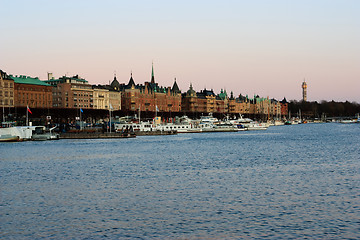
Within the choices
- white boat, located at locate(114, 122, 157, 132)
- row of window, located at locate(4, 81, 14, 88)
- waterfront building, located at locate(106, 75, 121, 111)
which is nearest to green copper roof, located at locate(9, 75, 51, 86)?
row of window, located at locate(4, 81, 14, 88)

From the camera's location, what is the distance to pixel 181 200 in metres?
28.1

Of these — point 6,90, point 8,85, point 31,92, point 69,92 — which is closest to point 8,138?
point 6,90

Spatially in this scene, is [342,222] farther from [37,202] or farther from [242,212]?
[37,202]

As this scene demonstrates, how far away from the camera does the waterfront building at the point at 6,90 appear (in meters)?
135

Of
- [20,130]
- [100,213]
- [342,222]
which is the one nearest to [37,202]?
[100,213]

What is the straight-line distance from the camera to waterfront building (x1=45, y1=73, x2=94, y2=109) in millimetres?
160625

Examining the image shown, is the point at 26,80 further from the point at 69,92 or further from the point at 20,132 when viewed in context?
the point at 20,132

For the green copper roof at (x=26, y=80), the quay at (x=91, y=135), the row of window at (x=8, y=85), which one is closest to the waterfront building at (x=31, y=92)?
the green copper roof at (x=26, y=80)

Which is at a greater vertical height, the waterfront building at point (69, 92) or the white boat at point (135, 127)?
the waterfront building at point (69, 92)

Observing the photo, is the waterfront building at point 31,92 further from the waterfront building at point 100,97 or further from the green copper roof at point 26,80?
the waterfront building at point 100,97

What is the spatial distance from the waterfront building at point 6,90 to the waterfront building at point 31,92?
2595 millimetres

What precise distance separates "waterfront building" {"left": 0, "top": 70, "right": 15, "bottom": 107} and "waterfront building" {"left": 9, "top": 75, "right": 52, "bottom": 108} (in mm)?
2595

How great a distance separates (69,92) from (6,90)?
90.3 ft

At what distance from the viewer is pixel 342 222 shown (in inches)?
897
